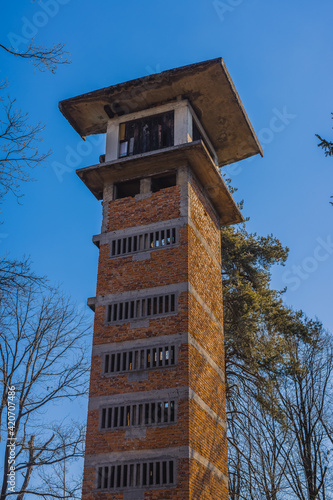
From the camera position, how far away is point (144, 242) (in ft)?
63.5

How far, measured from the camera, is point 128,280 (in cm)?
1878

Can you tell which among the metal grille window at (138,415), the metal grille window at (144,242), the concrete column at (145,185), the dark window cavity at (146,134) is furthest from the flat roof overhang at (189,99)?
the metal grille window at (138,415)

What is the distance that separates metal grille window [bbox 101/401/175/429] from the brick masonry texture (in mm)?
186

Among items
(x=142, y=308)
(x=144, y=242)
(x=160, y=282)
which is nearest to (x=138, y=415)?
(x=142, y=308)

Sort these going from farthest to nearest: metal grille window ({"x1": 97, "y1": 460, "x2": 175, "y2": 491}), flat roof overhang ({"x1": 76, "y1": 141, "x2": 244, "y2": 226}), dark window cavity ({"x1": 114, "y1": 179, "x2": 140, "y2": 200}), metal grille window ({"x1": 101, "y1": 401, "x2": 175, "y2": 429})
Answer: dark window cavity ({"x1": 114, "y1": 179, "x2": 140, "y2": 200}) < flat roof overhang ({"x1": 76, "y1": 141, "x2": 244, "y2": 226}) < metal grille window ({"x1": 101, "y1": 401, "x2": 175, "y2": 429}) < metal grille window ({"x1": 97, "y1": 460, "x2": 175, "y2": 491})

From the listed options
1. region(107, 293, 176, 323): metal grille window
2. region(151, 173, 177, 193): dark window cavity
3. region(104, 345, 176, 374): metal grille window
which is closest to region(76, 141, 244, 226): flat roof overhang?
region(151, 173, 177, 193): dark window cavity

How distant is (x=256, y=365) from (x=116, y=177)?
9.11 metres

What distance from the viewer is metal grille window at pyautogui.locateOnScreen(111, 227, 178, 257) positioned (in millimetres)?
19094

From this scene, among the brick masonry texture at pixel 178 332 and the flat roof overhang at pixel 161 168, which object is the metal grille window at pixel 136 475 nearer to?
the brick masonry texture at pixel 178 332

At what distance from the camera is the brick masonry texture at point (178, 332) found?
16078mm

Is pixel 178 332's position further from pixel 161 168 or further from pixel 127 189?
pixel 127 189

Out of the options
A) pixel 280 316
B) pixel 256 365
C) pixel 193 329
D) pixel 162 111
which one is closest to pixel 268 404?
pixel 256 365

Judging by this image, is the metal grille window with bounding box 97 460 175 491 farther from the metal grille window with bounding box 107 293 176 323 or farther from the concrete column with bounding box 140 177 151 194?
the concrete column with bounding box 140 177 151 194

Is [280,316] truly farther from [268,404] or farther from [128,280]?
[128,280]
